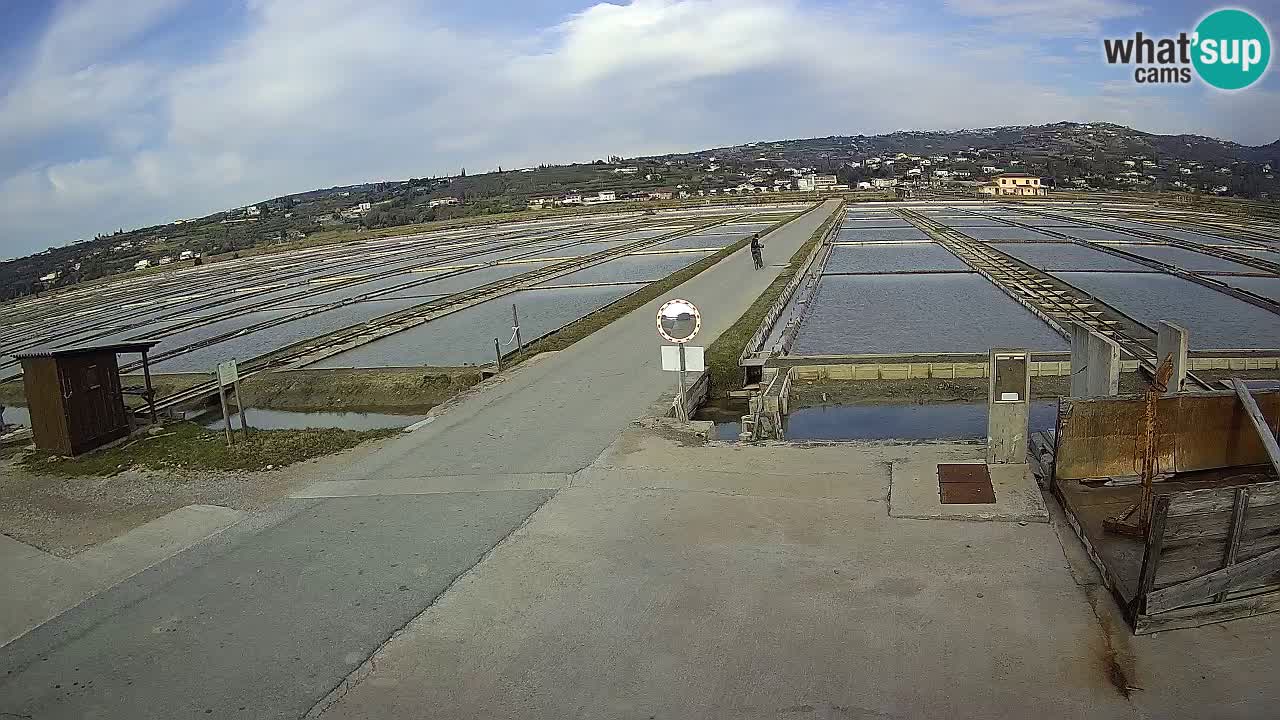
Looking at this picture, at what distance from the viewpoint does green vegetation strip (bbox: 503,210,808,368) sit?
16.2 metres

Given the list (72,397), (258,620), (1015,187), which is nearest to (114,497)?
(72,397)

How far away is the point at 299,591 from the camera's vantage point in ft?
20.0

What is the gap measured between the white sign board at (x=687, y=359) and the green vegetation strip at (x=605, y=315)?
495 cm

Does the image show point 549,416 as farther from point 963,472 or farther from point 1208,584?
point 1208,584

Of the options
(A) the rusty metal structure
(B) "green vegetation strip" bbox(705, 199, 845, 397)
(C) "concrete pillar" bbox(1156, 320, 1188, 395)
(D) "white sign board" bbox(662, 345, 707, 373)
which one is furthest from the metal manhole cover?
(B) "green vegetation strip" bbox(705, 199, 845, 397)

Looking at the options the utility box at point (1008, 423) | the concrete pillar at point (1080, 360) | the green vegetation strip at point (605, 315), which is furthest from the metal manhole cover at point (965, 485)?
the green vegetation strip at point (605, 315)

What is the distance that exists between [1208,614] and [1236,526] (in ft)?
1.78

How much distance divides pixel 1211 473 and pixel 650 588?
187 inches

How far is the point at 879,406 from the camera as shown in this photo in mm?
13086

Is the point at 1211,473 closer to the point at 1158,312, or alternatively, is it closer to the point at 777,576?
the point at 777,576

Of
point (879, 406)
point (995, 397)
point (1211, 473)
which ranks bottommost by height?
point (879, 406)

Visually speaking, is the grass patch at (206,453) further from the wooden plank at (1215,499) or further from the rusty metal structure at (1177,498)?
the wooden plank at (1215,499)

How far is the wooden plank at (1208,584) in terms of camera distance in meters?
4.76

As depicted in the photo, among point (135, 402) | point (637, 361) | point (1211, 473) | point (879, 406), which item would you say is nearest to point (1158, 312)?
point (879, 406)
